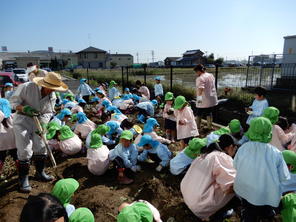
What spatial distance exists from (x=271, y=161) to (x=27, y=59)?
169 feet

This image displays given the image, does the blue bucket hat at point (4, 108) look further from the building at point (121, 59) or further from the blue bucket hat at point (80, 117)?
the building at point (121, 59)

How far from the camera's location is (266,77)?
34.1 ft

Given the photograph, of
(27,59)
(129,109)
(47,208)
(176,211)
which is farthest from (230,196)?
(27,59)


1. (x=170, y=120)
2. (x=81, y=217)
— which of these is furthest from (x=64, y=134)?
(x=81, y=217)

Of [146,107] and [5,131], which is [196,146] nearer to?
[5,131]

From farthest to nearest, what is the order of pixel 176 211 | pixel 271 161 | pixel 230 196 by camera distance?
pixel 176 211 → pixel 230 196 → pixel 271 161

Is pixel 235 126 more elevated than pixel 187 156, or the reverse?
pixel 235 126

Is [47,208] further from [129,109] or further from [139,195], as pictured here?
[129,109]

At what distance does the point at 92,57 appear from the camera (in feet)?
205

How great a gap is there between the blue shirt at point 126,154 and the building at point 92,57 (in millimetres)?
60546

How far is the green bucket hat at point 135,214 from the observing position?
1.50 metres

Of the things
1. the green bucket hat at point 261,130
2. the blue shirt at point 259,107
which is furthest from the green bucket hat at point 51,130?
the blue shirt at point 259,107

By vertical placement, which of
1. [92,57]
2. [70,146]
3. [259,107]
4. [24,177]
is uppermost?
[92,57]

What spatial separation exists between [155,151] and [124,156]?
60 centimetres
